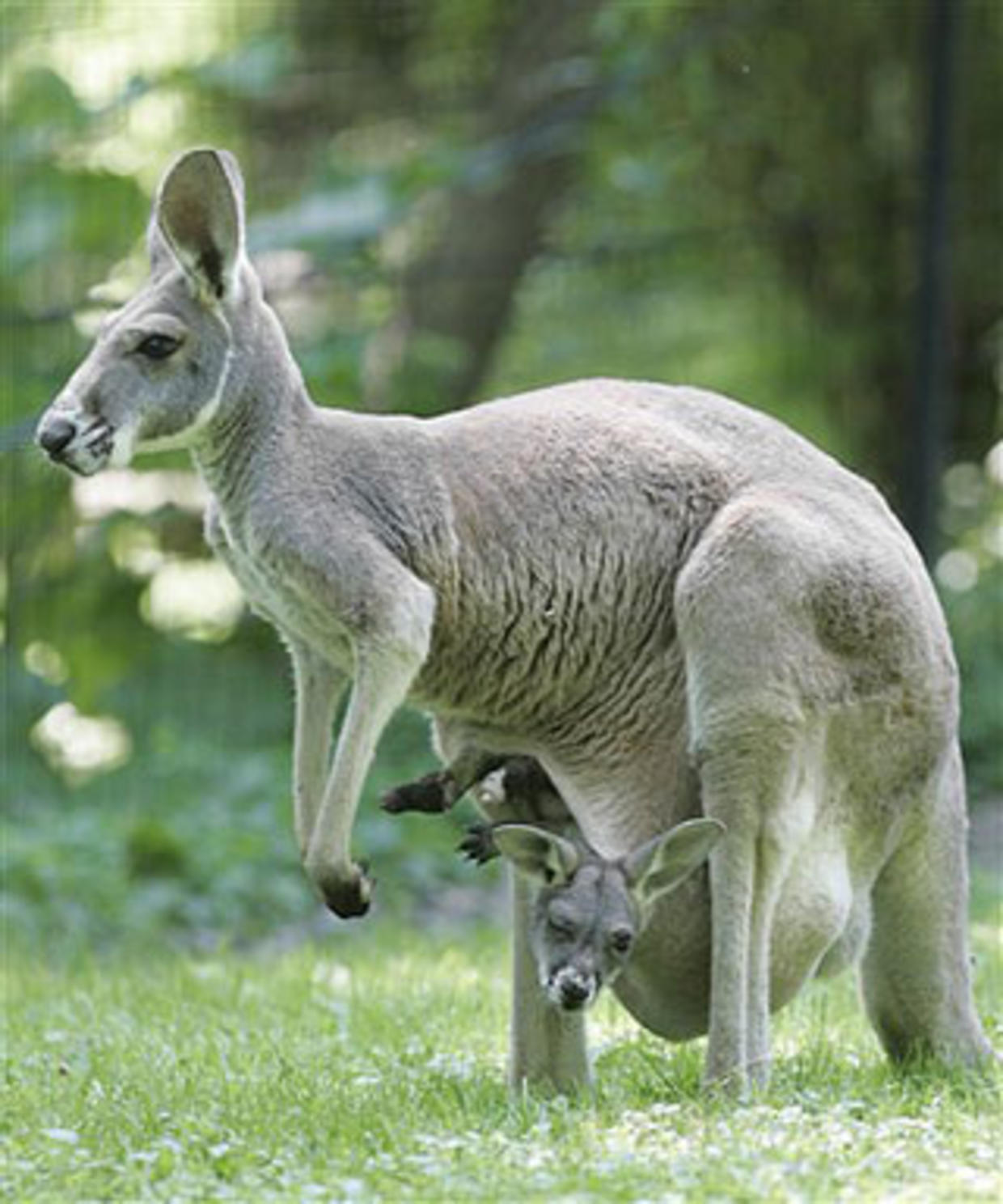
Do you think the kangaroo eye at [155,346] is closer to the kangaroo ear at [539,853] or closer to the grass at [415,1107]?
the kangaroo ear at [539,853]

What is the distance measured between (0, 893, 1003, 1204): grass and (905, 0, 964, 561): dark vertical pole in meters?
2.94

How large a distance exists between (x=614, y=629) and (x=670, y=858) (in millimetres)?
467

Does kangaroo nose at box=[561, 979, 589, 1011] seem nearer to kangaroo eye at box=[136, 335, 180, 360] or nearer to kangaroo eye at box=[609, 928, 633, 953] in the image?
kangaroo eye at box=[609, 928, 633, 953]

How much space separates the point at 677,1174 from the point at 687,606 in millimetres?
1144

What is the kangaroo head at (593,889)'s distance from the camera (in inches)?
185

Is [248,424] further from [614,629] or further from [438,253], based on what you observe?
[438,253]

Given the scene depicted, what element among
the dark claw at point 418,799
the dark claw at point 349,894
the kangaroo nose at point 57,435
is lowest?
the dark claw at point 349,894

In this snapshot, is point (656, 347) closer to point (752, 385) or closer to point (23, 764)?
point (752, 385)

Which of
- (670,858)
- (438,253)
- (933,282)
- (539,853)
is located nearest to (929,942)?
(670,858)

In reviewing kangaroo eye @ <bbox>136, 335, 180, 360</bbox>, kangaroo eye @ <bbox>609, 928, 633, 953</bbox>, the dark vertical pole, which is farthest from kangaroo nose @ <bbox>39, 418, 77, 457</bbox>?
the dark vertical pole

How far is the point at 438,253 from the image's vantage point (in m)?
10.8

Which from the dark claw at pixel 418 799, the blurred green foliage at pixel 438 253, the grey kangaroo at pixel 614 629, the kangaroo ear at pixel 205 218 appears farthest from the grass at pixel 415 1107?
the blurred green foliage at pixel 438 253

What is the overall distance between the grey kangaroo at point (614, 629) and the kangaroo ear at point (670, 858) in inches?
2.5

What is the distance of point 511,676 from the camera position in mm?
4930
